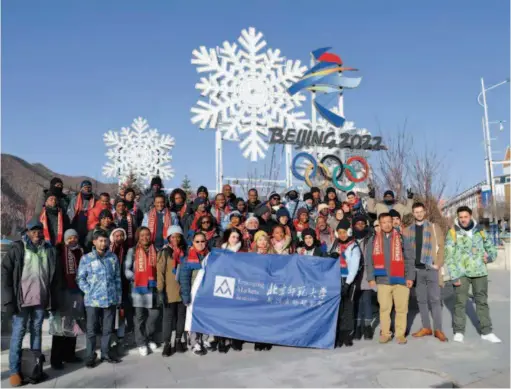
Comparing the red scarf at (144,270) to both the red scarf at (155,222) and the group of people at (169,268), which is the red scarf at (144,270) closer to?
the group of people at (169,268)

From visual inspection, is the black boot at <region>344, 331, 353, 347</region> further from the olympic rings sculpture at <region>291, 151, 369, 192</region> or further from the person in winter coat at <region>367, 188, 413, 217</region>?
the olympic rings sculpture at <region>291, 151, 369, 192</region>

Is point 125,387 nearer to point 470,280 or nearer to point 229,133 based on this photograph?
point 470,280

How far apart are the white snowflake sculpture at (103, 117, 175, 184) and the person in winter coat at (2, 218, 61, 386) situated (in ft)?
74.0

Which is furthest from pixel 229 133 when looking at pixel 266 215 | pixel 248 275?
pixel 248 275

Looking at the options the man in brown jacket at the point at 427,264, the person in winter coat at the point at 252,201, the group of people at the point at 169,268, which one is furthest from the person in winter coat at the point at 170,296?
the man in brown jacket at the point at 427,264

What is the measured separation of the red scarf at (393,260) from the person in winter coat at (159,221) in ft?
10.3

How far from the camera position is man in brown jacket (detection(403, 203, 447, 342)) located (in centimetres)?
691

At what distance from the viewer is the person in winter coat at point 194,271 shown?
20.6ft

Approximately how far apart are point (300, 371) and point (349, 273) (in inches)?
66.8

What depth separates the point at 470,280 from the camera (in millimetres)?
6898

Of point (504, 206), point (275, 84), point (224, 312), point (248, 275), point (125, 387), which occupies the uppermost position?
point (275, 84)

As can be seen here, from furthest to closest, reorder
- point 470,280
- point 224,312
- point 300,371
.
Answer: point 470,280 → point 224,312 → point 300,371

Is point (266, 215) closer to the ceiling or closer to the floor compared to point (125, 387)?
closer to the ceiling

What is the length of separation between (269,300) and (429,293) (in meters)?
2.40
